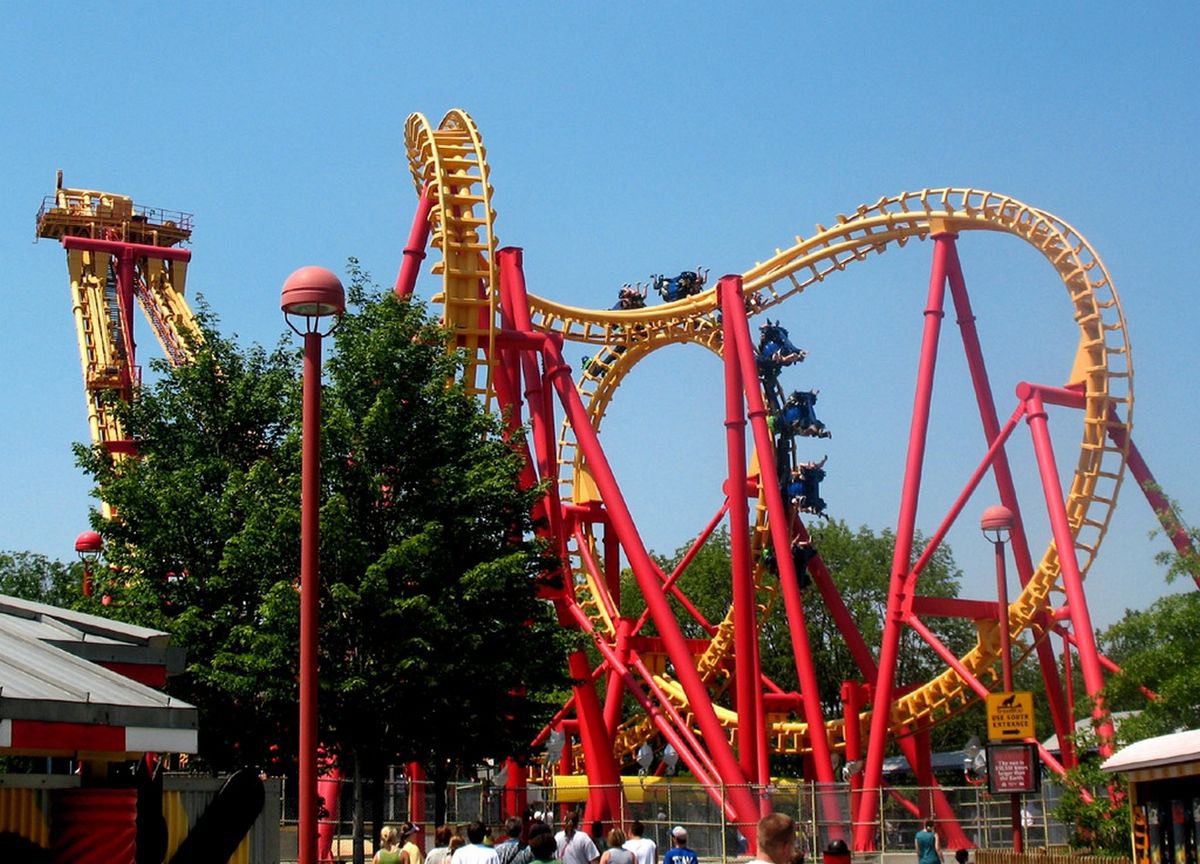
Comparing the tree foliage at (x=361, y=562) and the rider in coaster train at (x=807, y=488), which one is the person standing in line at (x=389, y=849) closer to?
the tree foliage at (x=361, y=562)

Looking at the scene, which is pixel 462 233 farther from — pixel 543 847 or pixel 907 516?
pixel 543 847

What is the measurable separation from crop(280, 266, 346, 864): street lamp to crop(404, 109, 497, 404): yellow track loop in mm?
15172

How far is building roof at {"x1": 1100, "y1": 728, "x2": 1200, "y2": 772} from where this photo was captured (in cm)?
1101

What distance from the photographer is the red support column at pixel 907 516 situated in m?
26.5

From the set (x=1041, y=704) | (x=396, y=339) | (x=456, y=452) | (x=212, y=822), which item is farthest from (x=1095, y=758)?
(x=1041, y=704)

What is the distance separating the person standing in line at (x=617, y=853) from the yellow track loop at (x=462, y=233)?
14.5 meters

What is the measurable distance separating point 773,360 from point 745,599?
347 inches

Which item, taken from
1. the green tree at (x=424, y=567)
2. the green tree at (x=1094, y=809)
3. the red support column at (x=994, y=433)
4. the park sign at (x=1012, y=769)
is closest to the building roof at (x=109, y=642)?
the green tree at (x=424, y=567)

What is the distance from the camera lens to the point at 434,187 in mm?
28953

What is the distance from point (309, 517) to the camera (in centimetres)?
1052

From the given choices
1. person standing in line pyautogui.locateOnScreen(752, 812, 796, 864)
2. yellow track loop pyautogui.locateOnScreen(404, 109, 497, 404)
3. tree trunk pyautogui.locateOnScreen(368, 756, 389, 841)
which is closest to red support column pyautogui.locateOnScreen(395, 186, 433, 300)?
yellow track loop pyautogui.locateOnScreen(404, 109, 497, 404)

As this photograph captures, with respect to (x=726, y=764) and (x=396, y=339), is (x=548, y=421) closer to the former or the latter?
(x=726, y=764)

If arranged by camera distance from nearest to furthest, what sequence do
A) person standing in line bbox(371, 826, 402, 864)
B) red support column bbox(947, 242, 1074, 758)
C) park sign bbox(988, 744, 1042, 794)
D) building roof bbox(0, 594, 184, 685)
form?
building roof bbox(0, 594, 184, 685), person standing in line bbox(371, 826, 402, 864), park sign bbox(988, 744, 1042, 794), red support column bbox(947, 242, 1074, 758)

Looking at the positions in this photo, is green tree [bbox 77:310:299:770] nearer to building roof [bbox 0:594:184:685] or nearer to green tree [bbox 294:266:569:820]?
green tree [bbox 294:266:569:820]
